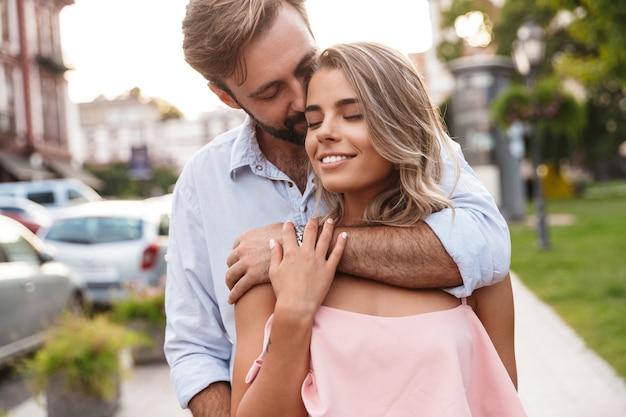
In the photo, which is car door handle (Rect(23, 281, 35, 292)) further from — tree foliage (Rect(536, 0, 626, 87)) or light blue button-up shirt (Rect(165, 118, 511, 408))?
tree foliage (Rect(536, 0, 626, 87))

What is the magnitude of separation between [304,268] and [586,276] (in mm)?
9921

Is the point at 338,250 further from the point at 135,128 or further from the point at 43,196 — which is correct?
the point at 135,128

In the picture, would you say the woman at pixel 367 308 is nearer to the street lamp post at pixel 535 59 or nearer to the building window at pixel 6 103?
the street lamp post at pixel 535 59

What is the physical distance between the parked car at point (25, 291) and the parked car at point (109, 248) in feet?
4.07

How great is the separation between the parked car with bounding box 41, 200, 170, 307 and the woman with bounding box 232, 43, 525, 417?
8097mm

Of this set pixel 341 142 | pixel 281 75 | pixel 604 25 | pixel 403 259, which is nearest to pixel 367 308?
pixel 403 259

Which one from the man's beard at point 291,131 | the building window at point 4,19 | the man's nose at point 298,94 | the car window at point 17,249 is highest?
the building window at point 4,19

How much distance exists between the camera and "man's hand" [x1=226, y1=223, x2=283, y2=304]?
6.27ft

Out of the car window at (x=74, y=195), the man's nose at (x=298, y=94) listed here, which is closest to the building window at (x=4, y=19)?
the car window at (x=74, y=195)

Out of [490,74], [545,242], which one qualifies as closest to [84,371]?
[545,242]

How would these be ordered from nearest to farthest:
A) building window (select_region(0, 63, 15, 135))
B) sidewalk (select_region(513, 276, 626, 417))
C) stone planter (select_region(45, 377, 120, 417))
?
sidewalk (select_region(513, 276, 626, 417))
stone planter (select_region(45, 377, 120, 417))
building window (select_region(0, 63, 15, 135))

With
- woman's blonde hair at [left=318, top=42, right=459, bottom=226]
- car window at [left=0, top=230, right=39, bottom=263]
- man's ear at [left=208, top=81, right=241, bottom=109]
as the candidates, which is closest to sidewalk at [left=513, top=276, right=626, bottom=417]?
man's ear at [left=208, top=81, right=241, bottom=109]

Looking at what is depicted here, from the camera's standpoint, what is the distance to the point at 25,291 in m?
7.59

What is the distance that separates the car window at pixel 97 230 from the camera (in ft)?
33.9
